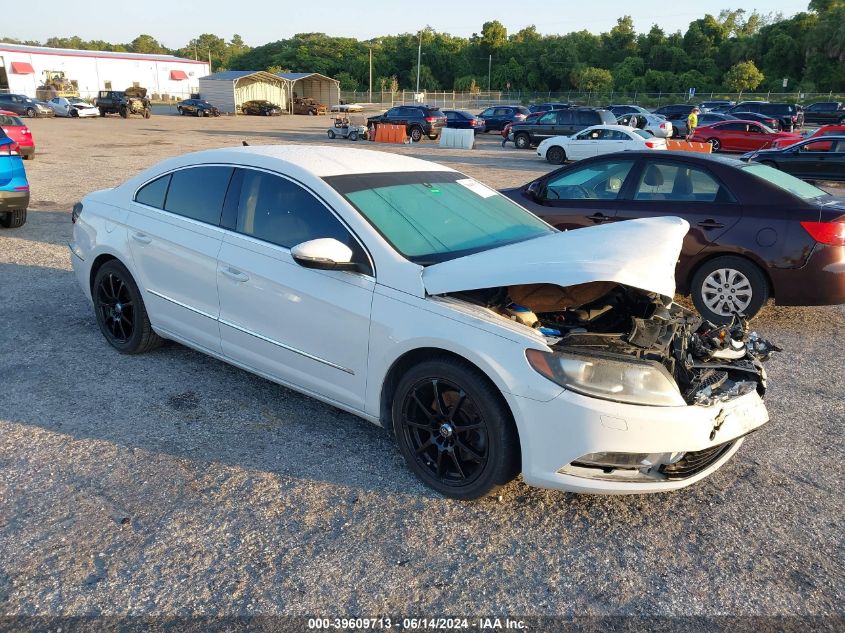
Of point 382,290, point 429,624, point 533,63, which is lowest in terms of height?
point 429,624

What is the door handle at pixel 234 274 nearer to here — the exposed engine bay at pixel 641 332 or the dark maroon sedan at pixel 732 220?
the exposed engine bay at pixel 641 332

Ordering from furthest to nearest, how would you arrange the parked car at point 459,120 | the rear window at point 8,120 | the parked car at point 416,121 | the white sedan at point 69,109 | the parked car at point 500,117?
the white sedan at point 69,109 < the parked car at point 500,117 < the parked car at point 459,120 < the parked car at point 416,121 < the rear window at point 8,120

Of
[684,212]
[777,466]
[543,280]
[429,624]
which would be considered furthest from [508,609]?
[684,212]

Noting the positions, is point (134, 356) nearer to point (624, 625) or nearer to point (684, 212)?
point (624, 625)

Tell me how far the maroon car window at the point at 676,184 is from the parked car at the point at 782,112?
100 ft

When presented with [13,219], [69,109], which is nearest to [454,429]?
[13,219]

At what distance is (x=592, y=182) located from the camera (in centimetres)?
710

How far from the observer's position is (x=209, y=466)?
3.66 meters

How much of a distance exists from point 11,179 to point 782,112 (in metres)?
37.9

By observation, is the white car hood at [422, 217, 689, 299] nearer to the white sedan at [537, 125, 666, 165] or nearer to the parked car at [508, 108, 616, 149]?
the white sedan at [537, 125, 666, 165]

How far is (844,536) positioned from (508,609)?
1.72m

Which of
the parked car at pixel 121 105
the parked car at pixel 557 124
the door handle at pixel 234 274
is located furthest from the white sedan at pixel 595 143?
the parked car at pixel 121 105

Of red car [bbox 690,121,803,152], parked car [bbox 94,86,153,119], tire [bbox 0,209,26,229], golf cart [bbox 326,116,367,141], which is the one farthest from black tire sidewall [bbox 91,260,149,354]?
parked car [bbox 94,86,153,119]

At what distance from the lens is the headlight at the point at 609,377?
9.82 feet
